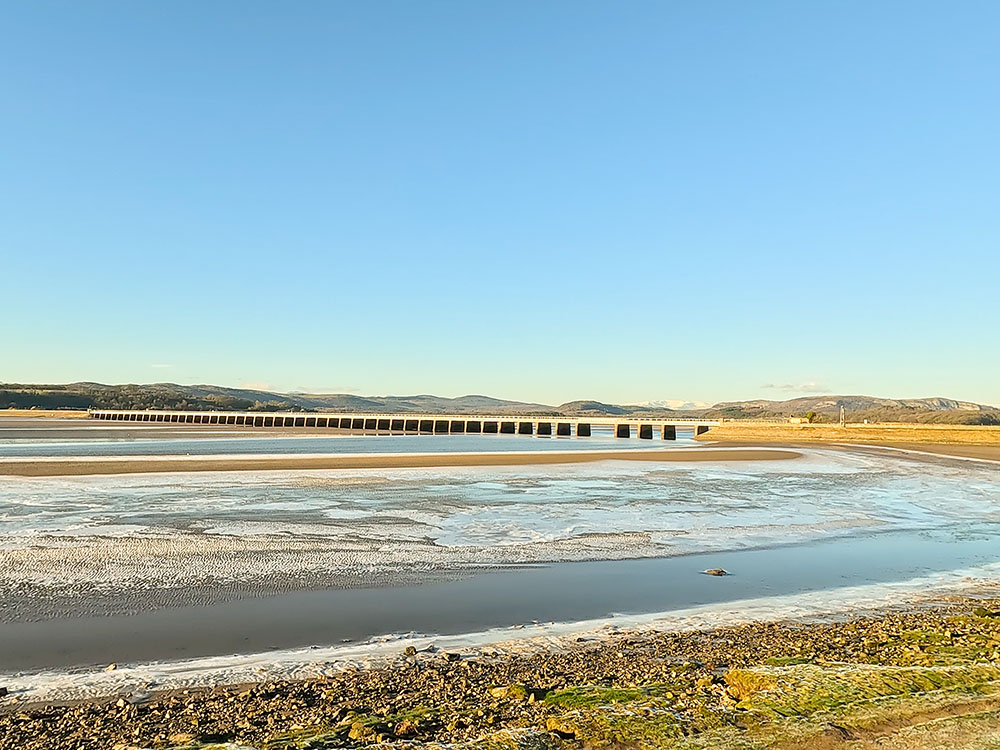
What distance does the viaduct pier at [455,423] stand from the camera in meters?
91.0

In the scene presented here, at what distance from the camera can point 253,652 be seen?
7.10m

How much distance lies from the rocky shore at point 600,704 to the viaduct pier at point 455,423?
74.6 metres

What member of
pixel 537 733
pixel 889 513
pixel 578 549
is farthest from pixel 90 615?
pixel 889 513

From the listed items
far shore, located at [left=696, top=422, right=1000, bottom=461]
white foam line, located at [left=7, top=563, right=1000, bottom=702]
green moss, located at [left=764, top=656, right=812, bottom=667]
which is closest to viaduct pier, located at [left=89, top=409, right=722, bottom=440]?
far shore, located at [left=696, top=422, right=1000, bottom=461]

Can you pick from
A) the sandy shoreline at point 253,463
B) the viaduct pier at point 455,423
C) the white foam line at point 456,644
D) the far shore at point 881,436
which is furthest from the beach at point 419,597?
the viaduct pier at point 455,423

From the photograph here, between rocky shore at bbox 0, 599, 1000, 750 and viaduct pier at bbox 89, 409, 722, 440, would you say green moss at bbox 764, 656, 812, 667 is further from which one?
viaduct pier at bbox 89, 409, 722, 440

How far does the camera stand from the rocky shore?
15.3ft

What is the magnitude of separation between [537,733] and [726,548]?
31.2 feet

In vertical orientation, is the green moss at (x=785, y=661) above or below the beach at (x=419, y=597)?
above

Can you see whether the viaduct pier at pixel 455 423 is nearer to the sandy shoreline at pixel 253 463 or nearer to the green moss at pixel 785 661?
the sandy shoreline at pixel 253 463

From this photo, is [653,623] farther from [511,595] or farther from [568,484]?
[568,484]

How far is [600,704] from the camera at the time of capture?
5238mm

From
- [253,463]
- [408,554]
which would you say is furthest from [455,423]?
[408,554]

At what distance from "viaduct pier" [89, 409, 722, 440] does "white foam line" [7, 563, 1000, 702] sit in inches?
2800
